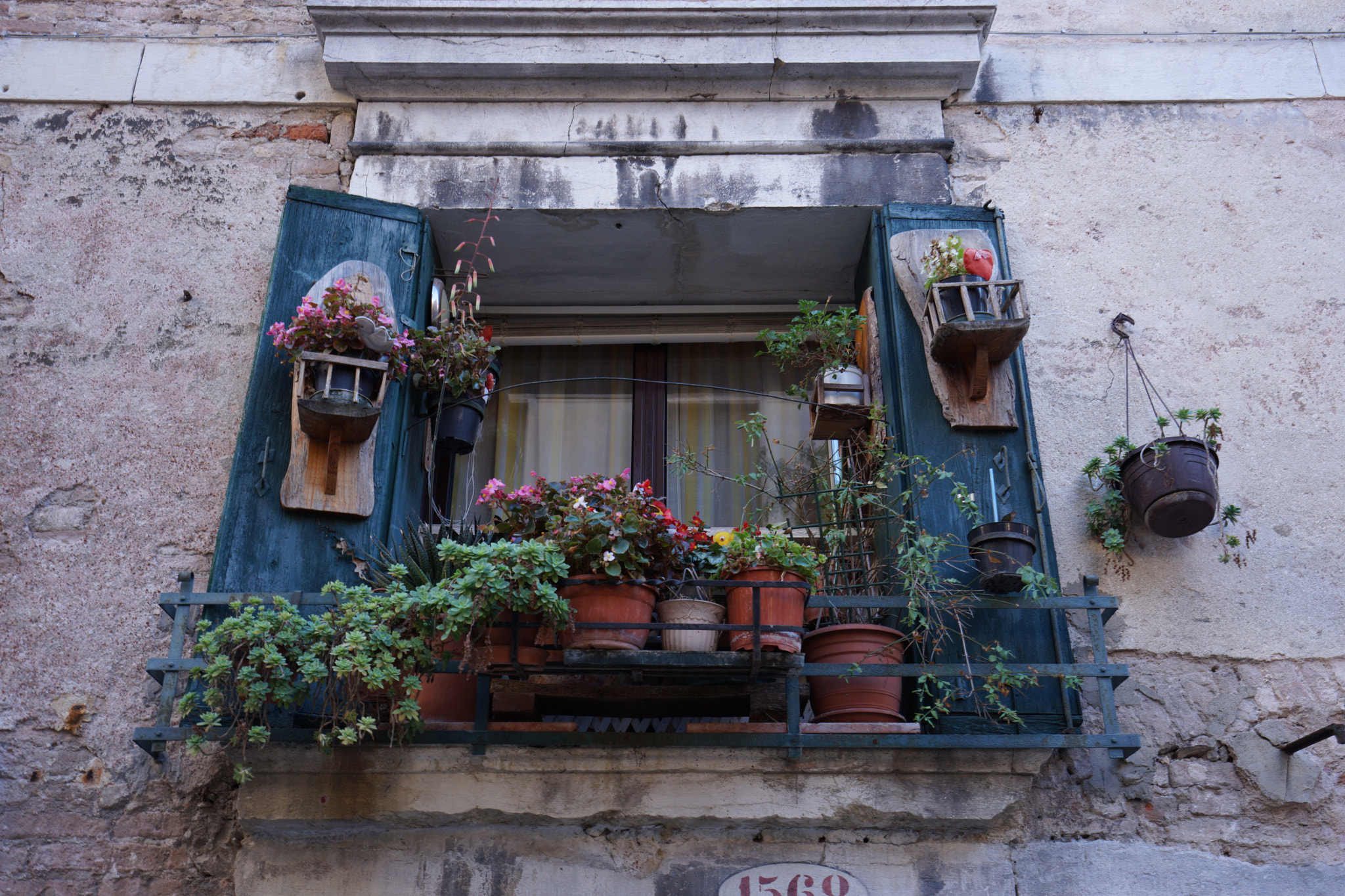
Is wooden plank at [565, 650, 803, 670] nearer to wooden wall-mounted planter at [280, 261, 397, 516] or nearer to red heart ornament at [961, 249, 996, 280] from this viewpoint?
wooden wall-mounted planter at [280, 261, 397, 516]

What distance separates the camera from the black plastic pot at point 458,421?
4.18 metres

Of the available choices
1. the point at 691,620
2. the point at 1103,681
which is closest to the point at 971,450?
the point at 1103,681

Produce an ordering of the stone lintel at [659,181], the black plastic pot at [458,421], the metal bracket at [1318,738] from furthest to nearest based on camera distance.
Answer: the stone lintel at [659,181] → the black plastic pot at [458,421] → the metal bracket at [1318,738]

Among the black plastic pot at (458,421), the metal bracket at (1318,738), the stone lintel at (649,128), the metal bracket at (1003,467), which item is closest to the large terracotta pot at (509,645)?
the black plastic pot at (458,421)

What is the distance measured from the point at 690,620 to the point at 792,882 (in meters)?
0.81

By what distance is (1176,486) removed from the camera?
3674 millimetres

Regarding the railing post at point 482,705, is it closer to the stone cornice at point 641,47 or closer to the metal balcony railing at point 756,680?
the metal balcony railing at point 756,680

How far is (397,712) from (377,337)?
1.27 meters

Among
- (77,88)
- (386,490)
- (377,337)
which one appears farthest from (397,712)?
(77,88)

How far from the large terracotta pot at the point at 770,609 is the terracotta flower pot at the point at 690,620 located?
7 cm

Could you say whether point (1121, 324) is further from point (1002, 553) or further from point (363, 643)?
point (363, 643)

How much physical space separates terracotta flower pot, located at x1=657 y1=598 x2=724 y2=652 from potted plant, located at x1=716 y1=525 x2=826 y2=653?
0.07 meters

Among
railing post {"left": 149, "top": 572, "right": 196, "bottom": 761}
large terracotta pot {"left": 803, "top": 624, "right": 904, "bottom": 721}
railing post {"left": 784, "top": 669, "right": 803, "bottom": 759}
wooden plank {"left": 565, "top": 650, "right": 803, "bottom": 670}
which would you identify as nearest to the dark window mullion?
large terracotta pot {"left": 803, "top": 624, "right": 904, "bottom": 721}

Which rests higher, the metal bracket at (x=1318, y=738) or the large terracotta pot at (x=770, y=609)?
the large terracotta pot at (x=770, y=609)
